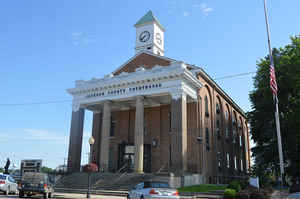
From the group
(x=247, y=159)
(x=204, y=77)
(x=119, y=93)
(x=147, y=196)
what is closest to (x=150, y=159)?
(x=119, y=93)

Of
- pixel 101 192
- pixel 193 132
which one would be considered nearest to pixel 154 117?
pixel 193 132

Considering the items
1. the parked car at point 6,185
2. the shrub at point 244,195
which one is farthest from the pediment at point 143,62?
the shrub at point 244,195

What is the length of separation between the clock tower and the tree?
1575 centimetres

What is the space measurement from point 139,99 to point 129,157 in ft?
28.4

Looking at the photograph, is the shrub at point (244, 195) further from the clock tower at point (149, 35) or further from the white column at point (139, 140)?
the clock tower at point (149, 35)

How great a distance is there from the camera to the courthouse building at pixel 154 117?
31344mm

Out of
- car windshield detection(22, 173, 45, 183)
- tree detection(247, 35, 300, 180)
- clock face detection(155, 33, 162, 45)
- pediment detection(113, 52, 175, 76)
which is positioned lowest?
car windshield detection(22, 173, 45, 183)

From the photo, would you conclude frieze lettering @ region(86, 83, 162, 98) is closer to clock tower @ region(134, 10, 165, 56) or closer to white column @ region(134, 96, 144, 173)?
white column @ region(134, 96, 144, 173)

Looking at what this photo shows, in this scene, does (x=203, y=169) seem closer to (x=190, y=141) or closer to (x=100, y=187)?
(x=190, y=141)

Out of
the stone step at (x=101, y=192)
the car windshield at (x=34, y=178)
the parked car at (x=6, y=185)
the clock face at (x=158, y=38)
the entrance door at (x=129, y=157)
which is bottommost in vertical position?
the stone step at (x=101, y=192)

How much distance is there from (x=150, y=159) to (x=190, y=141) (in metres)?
5.93

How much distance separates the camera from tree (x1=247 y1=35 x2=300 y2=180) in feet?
93.2

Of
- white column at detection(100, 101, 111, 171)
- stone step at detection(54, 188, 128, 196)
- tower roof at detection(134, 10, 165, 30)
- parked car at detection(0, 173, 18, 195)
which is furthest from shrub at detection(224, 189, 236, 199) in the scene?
tower roof at detection(134, 10, 165, 30)

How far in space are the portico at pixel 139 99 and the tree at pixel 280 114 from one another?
23.5 ft
